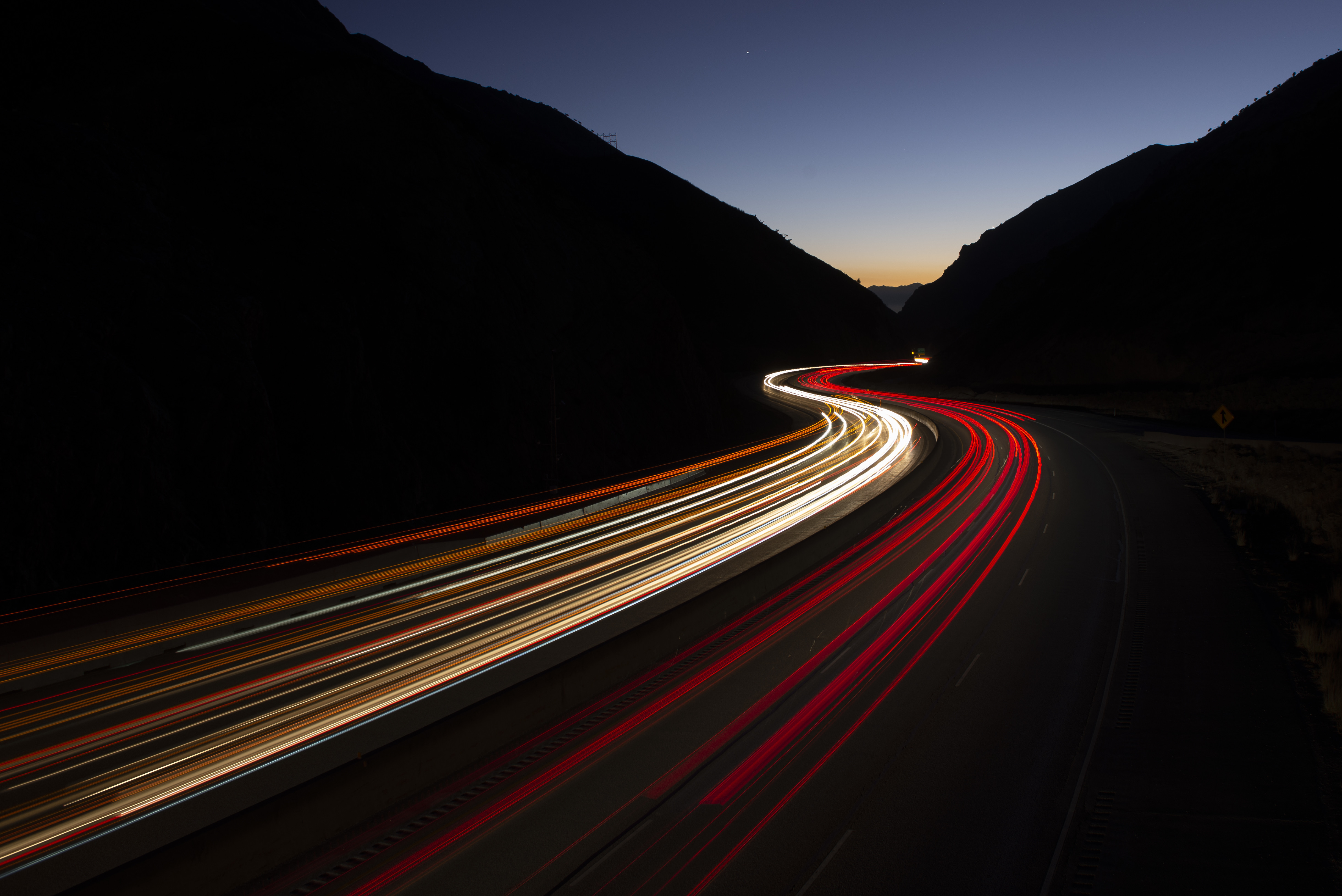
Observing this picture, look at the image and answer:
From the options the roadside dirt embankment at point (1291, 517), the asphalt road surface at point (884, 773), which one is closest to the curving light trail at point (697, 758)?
the asphalt road surface at point (884, 773)

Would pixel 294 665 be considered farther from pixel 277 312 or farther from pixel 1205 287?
pixel 1205 287

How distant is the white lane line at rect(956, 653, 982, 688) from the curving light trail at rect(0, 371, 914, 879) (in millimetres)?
5693

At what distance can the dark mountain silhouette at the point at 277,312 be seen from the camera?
1628cm

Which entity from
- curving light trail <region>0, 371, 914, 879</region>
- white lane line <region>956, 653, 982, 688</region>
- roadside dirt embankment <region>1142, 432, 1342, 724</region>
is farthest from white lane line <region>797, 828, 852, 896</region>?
roadside dirt embankment <region>1142, 432, 1342, 724</region>

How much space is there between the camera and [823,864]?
21.1 feet

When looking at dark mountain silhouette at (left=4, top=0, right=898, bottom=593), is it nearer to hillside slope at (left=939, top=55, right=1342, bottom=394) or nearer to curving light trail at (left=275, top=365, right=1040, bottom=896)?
curving light trail at (left=275, top=365, right=1040, bottom=896)

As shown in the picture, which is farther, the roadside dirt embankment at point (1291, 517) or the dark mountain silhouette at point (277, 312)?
the dark mountain silhouette at point (277, 312)

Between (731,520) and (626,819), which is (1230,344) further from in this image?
(626,819)

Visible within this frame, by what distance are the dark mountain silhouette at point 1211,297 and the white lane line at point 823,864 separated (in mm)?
44617

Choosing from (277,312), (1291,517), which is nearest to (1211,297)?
(1291,517)

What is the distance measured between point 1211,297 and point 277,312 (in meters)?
76.7

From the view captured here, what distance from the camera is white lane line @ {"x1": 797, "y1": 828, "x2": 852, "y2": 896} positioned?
241 inches

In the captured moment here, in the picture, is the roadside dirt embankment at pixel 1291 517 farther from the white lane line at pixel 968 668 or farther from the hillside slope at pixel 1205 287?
the hillside slope at pixel 1205 287

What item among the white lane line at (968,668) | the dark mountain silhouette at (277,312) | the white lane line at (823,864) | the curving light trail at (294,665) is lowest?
the white lane line at (968,668)
